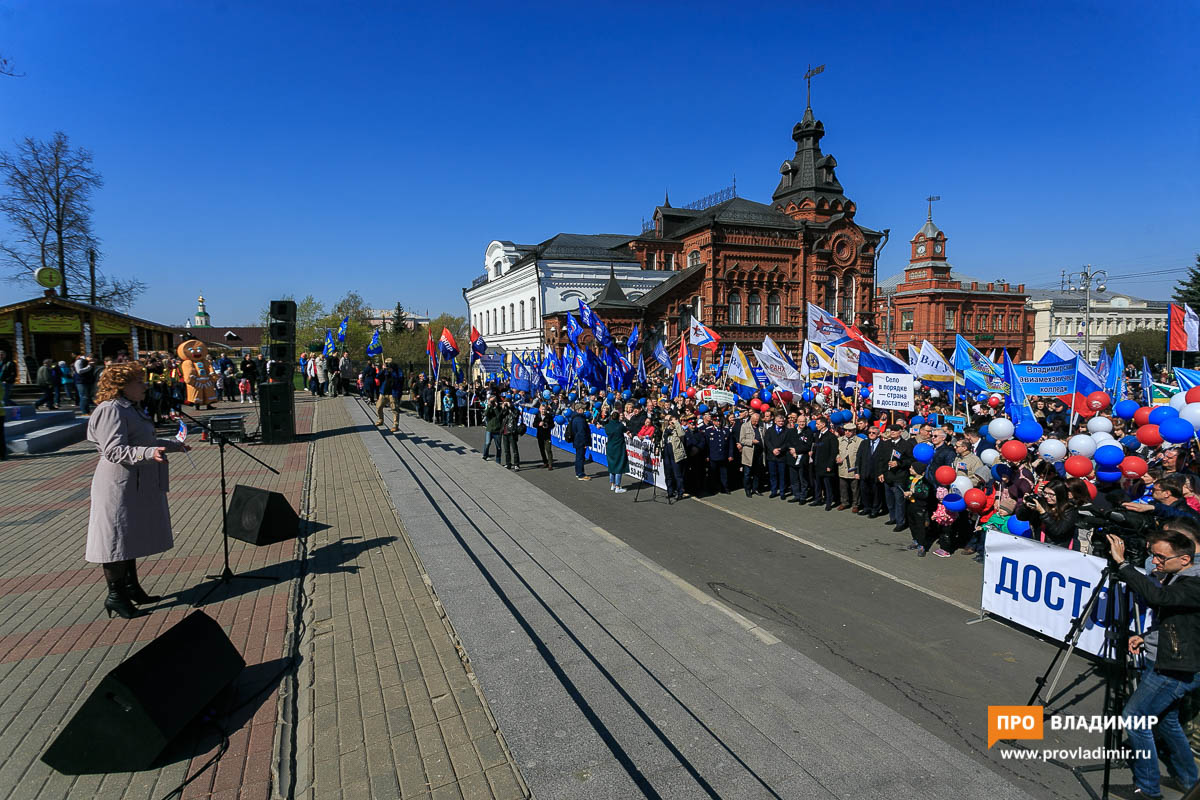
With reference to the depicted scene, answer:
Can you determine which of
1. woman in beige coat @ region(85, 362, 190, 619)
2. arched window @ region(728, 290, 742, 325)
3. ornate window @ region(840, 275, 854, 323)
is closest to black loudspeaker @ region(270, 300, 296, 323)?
woman in beige coat @ region(85, 362, 190, 619)

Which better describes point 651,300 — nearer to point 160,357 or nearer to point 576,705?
point 160,357

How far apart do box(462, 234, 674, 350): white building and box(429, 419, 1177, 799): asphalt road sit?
36.1m

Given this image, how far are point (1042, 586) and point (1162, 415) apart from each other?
469 cm

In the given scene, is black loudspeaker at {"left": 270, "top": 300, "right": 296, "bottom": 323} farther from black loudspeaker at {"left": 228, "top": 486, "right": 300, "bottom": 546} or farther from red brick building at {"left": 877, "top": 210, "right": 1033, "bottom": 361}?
red brick building at {"left": 877, "top": 210, "right": 1033, "bottom": 361}

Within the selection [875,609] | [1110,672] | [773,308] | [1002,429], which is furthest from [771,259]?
[1110,672]

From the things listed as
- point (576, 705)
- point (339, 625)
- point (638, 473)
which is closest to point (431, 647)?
point (339, 625)

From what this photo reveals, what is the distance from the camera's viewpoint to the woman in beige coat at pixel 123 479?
17.9 feet

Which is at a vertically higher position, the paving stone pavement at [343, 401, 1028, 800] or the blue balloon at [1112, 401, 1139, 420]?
the blue balloon at [1112, 401, 1139, 420]

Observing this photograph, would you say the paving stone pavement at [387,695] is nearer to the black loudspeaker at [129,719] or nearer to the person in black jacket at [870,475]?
the black loudspeaker at [129,719]

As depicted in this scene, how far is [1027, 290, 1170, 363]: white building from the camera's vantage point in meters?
76.8

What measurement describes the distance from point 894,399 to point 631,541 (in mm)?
6919

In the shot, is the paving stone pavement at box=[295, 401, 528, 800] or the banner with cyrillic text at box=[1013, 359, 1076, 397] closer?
the paving stone pavement at box=[295, 401, 528, 800]

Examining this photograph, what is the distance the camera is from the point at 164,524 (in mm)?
5902

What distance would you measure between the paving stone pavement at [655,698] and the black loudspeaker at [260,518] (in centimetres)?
171
